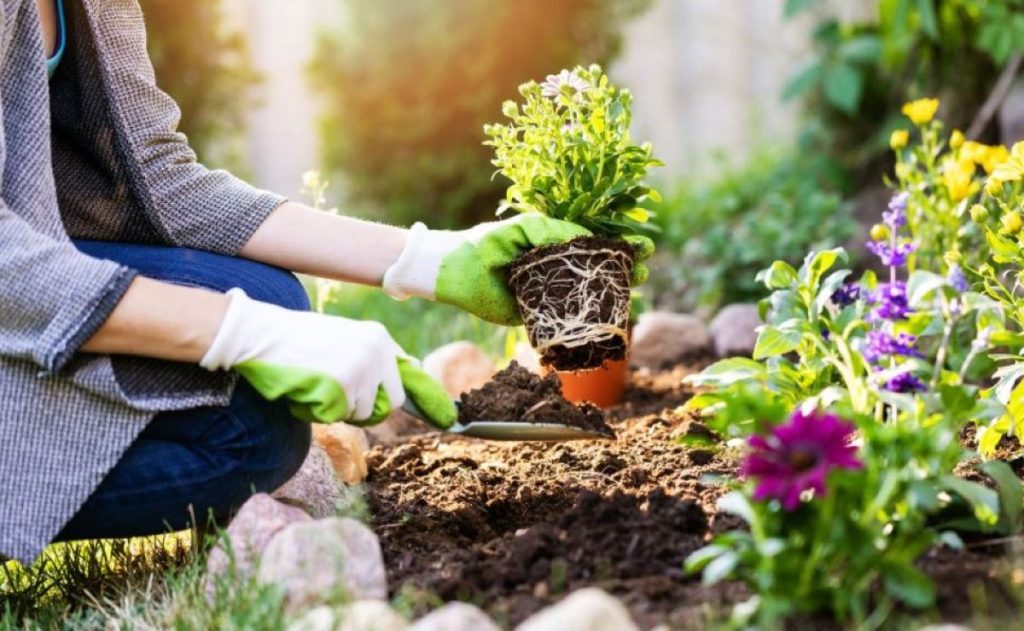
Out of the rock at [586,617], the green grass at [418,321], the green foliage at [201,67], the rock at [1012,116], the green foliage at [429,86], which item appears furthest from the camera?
the green foliage at [429,86]

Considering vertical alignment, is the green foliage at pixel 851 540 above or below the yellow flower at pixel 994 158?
below

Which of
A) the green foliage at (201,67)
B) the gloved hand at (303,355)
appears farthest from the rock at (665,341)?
the green foliage at (201,67)

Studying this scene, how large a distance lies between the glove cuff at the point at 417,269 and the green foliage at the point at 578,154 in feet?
0.62

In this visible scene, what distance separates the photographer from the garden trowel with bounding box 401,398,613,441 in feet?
6.07

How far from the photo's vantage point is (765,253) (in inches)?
157

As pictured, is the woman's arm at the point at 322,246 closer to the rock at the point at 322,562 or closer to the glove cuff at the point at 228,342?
the glove cuff at the point at 228,342

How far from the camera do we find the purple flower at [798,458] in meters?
1.33

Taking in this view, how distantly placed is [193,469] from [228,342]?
251mm

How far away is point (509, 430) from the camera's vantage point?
1869mm

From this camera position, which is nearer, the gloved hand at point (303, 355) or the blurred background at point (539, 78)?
the gloved hand at point (303, 355)

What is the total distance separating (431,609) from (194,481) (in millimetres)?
462

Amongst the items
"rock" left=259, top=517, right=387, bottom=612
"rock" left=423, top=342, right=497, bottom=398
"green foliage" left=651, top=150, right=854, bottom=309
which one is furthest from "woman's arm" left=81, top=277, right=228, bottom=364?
"green foliage" left=651, top=150, right=854, bottom=309

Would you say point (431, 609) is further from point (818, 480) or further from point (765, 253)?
point (765, 253)

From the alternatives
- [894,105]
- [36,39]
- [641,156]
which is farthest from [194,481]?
[894,105]
